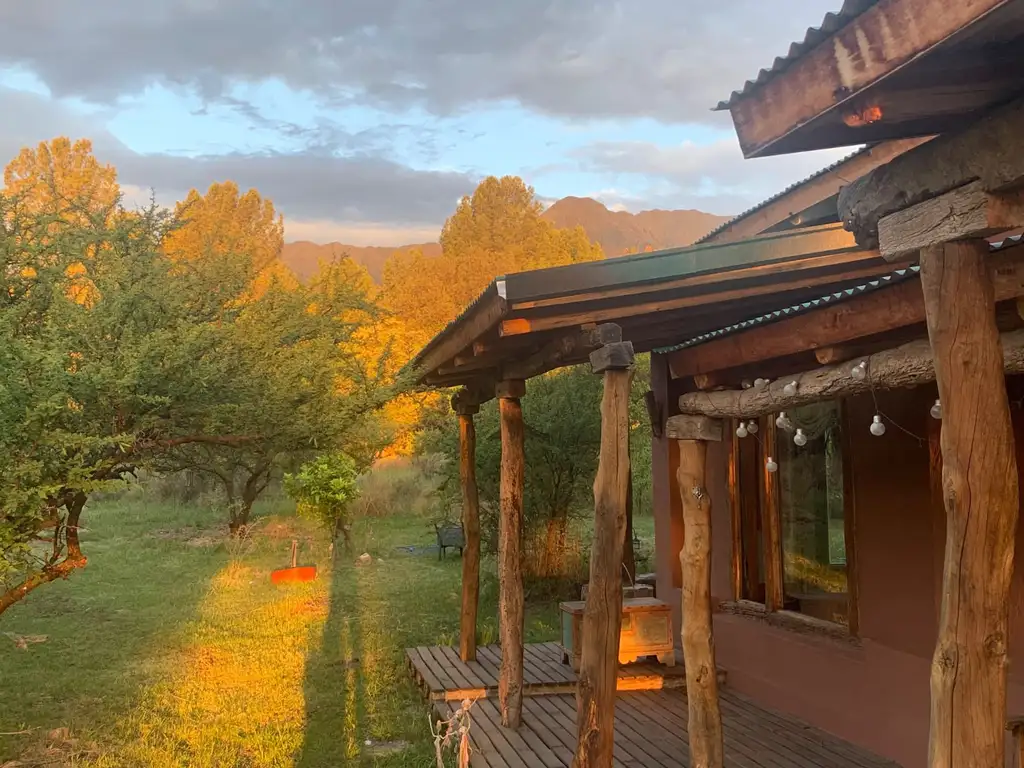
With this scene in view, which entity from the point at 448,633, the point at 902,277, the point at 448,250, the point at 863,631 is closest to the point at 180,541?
the point at 448,633

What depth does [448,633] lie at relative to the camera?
9.63 metres

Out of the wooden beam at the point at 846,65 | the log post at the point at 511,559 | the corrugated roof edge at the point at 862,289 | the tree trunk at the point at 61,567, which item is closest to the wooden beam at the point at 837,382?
the corrugated roof edge at the point at 862,289

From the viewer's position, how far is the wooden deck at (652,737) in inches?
200

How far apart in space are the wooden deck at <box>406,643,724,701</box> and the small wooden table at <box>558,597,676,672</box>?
138mm

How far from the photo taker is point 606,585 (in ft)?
13.3

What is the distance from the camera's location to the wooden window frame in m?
5.45

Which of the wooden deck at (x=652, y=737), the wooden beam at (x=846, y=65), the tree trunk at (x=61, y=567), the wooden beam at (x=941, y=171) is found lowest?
the wooden deck at (x=652, y=737)

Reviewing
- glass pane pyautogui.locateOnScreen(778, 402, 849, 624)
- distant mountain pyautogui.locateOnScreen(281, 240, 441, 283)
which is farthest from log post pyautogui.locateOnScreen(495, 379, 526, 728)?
distant mountain pyautogui.locateOnScreen(281, 240, 441, 283)

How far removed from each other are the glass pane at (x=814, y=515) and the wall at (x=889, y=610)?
0.32m

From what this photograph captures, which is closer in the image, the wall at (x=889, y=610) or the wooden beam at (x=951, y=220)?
the wooden beam at (x=951, y=220)

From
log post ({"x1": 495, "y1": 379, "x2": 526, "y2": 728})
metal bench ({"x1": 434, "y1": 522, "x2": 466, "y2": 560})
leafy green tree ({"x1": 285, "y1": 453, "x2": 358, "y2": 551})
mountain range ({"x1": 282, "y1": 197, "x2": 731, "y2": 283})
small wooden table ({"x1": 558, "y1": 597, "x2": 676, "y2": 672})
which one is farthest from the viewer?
mountain range ({"x1": 282, "y1": 197, "x2": 731, "y2": 283})

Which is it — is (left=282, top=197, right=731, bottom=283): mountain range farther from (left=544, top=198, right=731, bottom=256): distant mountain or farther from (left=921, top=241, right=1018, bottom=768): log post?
(left=921, top=241, right=1018, bottom=768): log post

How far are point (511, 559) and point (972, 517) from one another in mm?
4037

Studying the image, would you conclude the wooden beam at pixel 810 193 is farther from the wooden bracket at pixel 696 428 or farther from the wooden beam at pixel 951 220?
the wooden beam at pixel 951 220
